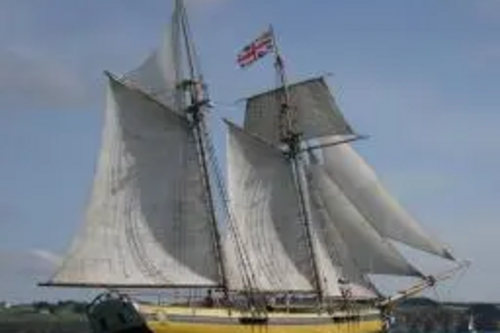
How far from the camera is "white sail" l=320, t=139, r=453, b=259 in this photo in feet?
306

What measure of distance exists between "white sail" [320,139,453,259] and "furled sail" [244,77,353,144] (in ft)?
8.39

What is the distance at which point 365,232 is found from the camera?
312 feet

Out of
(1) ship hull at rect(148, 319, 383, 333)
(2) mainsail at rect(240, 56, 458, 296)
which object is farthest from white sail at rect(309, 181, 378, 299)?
(1) ship hull at rect(148, 319, 383, 333)

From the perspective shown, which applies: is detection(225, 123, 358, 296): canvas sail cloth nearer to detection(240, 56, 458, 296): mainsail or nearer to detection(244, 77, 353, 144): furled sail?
detection(240, 56, 458, 296): mainsail

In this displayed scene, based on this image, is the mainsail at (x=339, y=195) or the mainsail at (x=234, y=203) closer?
the mainsail at (x=234, y=203)

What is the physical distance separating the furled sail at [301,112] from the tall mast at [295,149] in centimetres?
44

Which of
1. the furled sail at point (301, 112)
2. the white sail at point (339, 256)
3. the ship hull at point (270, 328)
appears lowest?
the ship hull at point (270, 328)

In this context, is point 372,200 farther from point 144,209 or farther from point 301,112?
point 144,209

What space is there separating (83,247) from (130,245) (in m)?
4.43

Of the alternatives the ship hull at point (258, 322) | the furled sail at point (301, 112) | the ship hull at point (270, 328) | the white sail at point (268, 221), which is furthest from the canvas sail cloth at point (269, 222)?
the furled sail at point (301, 112)

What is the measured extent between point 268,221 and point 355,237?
7933 mm

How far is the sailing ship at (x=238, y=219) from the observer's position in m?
74.3

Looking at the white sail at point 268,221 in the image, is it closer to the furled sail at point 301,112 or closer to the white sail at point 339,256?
the white sail at point 339,256

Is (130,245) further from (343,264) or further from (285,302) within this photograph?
(343,264)
